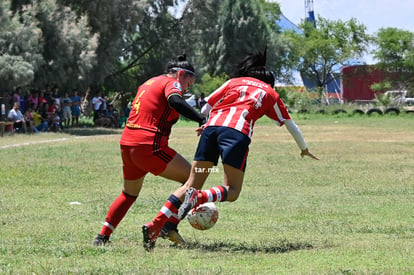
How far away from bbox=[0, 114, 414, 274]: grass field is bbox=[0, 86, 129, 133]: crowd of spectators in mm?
11676

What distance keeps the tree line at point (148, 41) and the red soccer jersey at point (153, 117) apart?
20.2 metres

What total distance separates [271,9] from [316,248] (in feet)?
311

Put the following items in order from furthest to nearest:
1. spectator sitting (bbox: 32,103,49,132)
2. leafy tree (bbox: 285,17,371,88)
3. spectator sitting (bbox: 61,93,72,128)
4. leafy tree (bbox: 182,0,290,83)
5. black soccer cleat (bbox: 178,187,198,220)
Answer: leafy tree (bbox: 285,17,371,88) < leafy tree (bbox: 182,0,290,83) < spectator sitting (bbox: 61,93,72,128) < spectator sitting (bbox: 32,103,49,132) < black soccer cleat (bbox: 178,187,198,220)

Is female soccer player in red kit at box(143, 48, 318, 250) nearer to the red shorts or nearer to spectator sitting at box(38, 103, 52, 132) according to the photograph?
the red shorts

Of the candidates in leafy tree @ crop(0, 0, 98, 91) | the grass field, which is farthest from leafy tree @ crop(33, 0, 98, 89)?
the grass field

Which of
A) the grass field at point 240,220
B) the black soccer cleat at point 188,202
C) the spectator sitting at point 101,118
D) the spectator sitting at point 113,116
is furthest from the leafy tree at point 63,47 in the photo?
the black soccer cleat at point 188,202

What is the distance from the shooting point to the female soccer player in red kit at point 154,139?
8.48m

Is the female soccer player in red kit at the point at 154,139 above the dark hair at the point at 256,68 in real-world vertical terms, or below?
below

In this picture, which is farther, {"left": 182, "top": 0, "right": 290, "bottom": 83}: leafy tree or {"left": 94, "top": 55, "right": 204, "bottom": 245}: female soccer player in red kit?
{"left": 182, "top": 0, "right": 290, "bottom": 83}: leafy tree

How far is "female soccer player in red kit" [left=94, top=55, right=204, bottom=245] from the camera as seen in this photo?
8.48 metres

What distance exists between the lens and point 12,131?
32531 mm

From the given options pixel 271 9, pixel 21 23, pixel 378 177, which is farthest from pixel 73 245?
pixel 271 9

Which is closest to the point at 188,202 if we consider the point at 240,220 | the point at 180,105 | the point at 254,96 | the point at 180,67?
the point at 180,105

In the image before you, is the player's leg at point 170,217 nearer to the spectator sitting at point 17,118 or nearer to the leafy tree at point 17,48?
the spectator sitting at point 17,118
